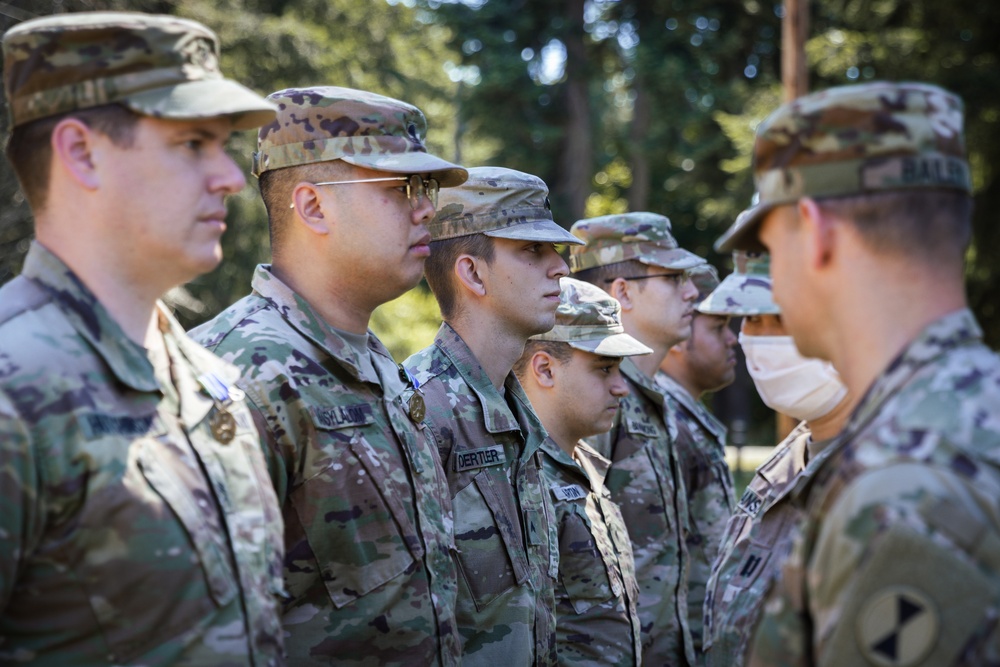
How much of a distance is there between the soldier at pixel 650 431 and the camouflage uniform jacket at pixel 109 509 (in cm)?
320

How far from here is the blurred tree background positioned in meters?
18.0

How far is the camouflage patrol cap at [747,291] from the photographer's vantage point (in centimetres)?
474

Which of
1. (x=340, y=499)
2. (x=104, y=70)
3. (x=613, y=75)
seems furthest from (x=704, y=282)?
(x=613, y=75)

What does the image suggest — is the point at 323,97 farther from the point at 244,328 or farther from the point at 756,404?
the point at 756,404

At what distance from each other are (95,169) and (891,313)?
1.77 m

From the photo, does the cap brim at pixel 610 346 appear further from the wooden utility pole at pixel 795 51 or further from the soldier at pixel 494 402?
the wooden utility pole at pixel 795 51

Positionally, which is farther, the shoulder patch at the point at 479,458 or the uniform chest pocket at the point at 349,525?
the shoulder patch at the point at 479,458

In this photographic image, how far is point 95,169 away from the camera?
2.54 m

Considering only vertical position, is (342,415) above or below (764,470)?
above

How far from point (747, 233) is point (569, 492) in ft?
7.85

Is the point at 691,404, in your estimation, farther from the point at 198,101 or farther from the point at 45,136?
the point at 45,136

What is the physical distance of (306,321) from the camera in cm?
347

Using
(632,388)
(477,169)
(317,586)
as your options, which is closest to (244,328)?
(317,586)

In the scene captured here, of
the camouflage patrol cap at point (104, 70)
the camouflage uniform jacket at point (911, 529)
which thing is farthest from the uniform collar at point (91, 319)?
the camouflage uniform jacket at point (911, 529)
